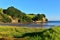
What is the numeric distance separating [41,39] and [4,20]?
580 feet

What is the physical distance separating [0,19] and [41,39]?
179 meters

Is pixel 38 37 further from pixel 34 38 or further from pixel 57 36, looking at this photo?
pixel 57 36

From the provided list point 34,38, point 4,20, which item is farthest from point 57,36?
point 4,20

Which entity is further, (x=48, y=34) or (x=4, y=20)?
(x=4, y=20)

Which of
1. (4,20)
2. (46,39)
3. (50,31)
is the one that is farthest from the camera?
(4,20)

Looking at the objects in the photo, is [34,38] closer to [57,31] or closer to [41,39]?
[41,39]

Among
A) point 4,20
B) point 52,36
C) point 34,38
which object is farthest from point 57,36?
point 4,20

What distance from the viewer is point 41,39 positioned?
22.1 metres

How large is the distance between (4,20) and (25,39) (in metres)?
176

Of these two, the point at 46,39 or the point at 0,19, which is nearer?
the point at 46,39

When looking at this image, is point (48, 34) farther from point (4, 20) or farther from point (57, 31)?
point (4, 20)

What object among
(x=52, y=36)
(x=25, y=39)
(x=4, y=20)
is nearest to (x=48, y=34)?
(x=52, y=36)

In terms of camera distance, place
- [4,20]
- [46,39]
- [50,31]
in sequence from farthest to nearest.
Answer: [4,20], [50,31], [46,39]

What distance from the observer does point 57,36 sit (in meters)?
22.2
